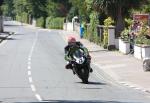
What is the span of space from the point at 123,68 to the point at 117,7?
55.0 ft

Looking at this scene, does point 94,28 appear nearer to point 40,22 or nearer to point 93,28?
point 93,28

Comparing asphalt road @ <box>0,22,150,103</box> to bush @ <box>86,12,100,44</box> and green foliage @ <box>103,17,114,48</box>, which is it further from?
bush @ <box>86,12,100,44</box>

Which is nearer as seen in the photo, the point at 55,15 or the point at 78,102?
the point at 78,102

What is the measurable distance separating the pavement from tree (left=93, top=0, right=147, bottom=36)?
159 inches

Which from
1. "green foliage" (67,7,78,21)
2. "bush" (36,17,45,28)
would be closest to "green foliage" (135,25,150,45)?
"green foliage" (67,7,78,21)

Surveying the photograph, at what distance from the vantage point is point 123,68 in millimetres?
29500

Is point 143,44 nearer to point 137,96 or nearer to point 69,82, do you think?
point 69,82

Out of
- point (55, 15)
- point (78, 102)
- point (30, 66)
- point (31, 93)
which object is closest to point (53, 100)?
point (78, 102)

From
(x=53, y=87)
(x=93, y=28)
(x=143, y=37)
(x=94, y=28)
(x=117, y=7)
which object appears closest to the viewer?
(x=53, y=87)

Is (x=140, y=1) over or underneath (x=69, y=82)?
over

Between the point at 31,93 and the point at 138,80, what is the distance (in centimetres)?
588

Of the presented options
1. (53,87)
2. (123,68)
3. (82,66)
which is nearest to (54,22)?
(123,68)

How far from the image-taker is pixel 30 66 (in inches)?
1238

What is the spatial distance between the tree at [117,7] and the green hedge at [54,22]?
5373 centimetres
